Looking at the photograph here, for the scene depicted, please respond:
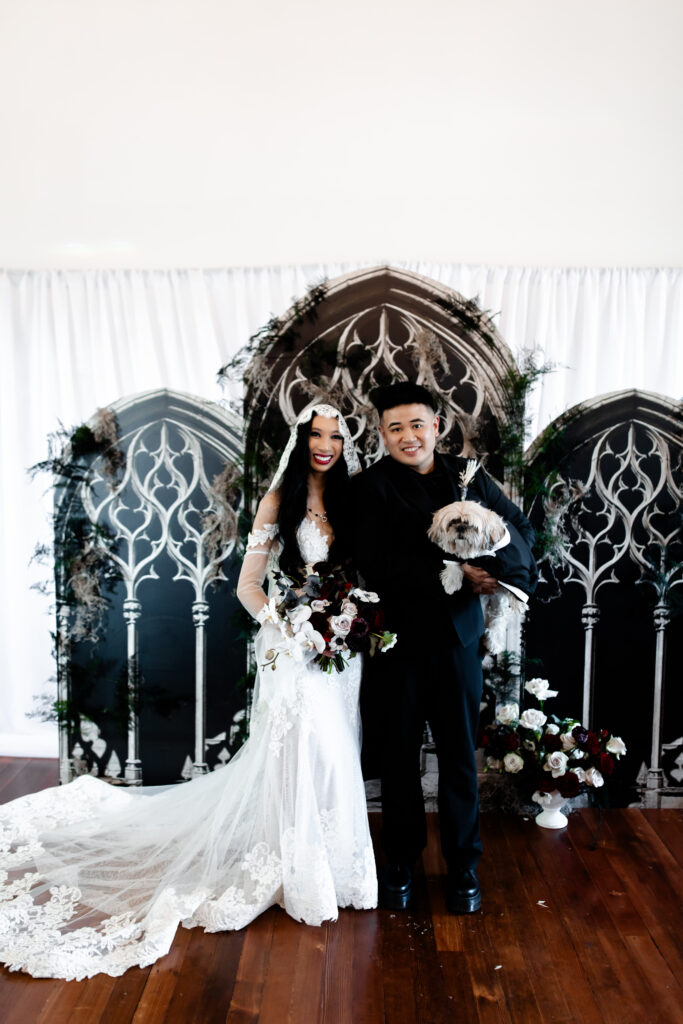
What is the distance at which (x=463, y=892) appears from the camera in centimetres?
276

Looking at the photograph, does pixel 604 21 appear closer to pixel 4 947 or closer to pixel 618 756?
pixel 618 756

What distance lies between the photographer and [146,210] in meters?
3.44

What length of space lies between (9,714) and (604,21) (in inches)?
167

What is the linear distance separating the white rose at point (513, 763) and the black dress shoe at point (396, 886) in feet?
2.51

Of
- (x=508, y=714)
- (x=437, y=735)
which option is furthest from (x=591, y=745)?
(x=437, y=735)

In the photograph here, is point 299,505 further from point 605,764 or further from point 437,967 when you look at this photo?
point 605,764

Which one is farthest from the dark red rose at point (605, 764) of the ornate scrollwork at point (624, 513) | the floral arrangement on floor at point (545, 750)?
the ornate scrollwork at point (624, 513)

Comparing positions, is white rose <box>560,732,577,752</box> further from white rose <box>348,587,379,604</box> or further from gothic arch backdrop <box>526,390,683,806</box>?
white rose <box>348,587,379,604</box>

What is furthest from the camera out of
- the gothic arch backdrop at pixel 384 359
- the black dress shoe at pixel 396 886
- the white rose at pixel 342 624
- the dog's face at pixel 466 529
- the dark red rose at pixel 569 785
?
the gothic arch backdrop at pixel 384 359

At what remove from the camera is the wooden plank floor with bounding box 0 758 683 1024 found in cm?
224

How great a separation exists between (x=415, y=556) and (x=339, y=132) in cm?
169

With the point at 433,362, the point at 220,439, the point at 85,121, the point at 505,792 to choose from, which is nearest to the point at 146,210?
the point at 85,121

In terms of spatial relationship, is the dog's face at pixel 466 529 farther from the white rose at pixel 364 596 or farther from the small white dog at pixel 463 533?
the white rose at pixel 364 596

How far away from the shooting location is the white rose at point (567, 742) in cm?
342
